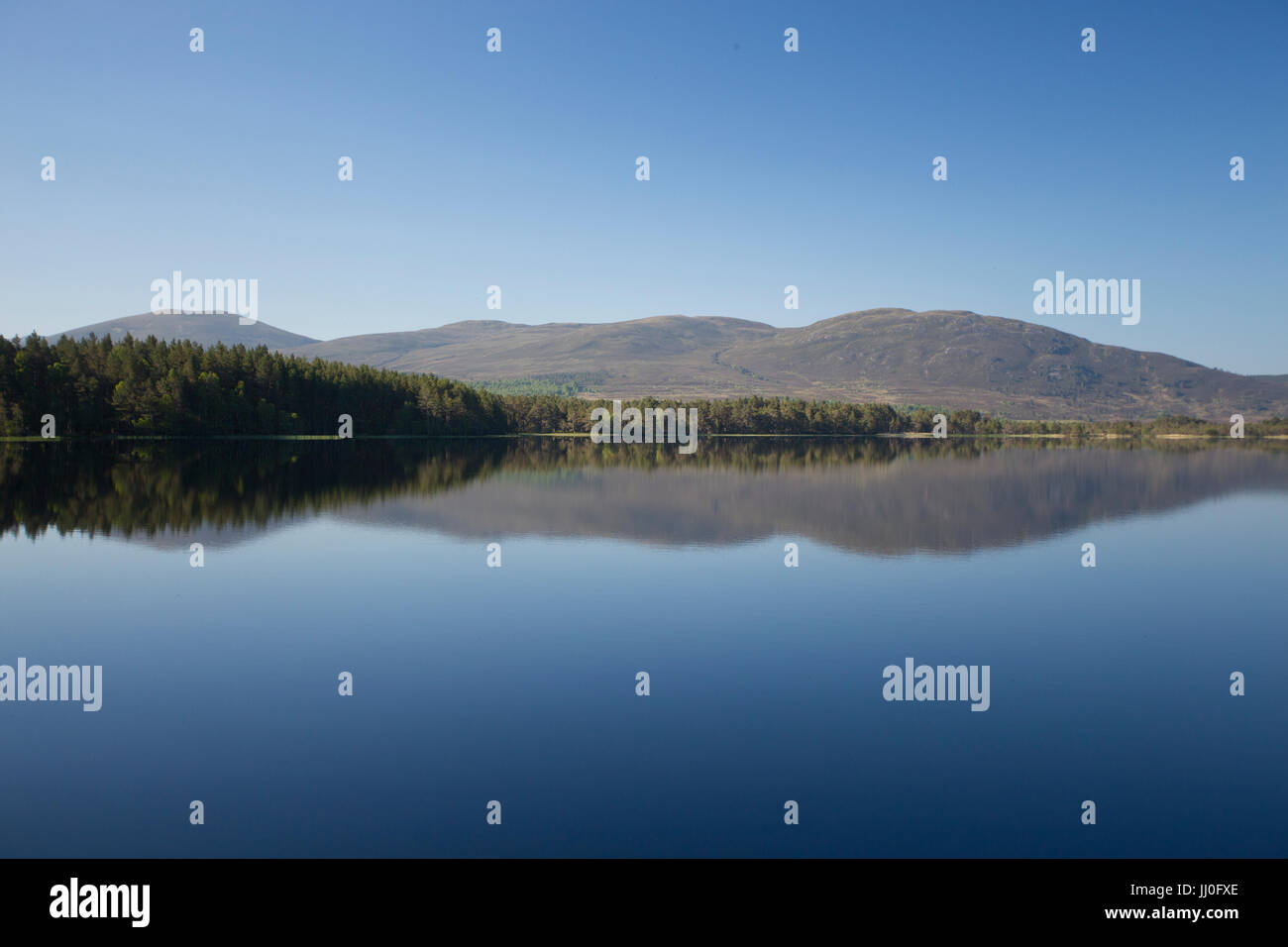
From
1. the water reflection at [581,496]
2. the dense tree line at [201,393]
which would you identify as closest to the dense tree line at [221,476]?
the water reflection at [581,496]

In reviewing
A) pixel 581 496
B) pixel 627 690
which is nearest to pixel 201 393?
pixel 581 496

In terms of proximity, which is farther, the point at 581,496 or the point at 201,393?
the point at 201,393

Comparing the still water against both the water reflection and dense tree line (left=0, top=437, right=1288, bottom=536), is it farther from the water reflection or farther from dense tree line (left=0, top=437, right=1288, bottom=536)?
dense tree line (left=0, top=437, right=1288, bottom=536)

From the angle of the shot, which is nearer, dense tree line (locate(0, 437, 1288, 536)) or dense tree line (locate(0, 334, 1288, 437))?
dense tree line (locate(0, 437, 1288, 536))

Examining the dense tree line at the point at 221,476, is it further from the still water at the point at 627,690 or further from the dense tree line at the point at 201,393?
the dense tree line at the point at 201,393

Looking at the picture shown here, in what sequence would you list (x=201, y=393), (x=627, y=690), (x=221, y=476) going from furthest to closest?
(x=201, y=393) < (x=221, y=476) < (x=627, y=690)

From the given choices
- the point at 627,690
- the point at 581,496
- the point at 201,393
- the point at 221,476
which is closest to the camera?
the point at 627,690

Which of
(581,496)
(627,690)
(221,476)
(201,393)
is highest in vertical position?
(201,393)

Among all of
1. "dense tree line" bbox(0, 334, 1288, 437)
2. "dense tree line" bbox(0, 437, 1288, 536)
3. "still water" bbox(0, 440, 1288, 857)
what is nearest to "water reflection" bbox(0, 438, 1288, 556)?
"dense tree line" bbox(0, 437, 1288, 536)

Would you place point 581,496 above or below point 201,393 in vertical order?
below

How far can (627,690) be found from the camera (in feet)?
50.3

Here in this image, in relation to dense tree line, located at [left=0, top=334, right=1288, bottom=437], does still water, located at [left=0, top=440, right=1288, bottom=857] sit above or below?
below

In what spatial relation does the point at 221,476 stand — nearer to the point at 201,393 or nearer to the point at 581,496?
the point at 581,496

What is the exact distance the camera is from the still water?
10.4 meters
